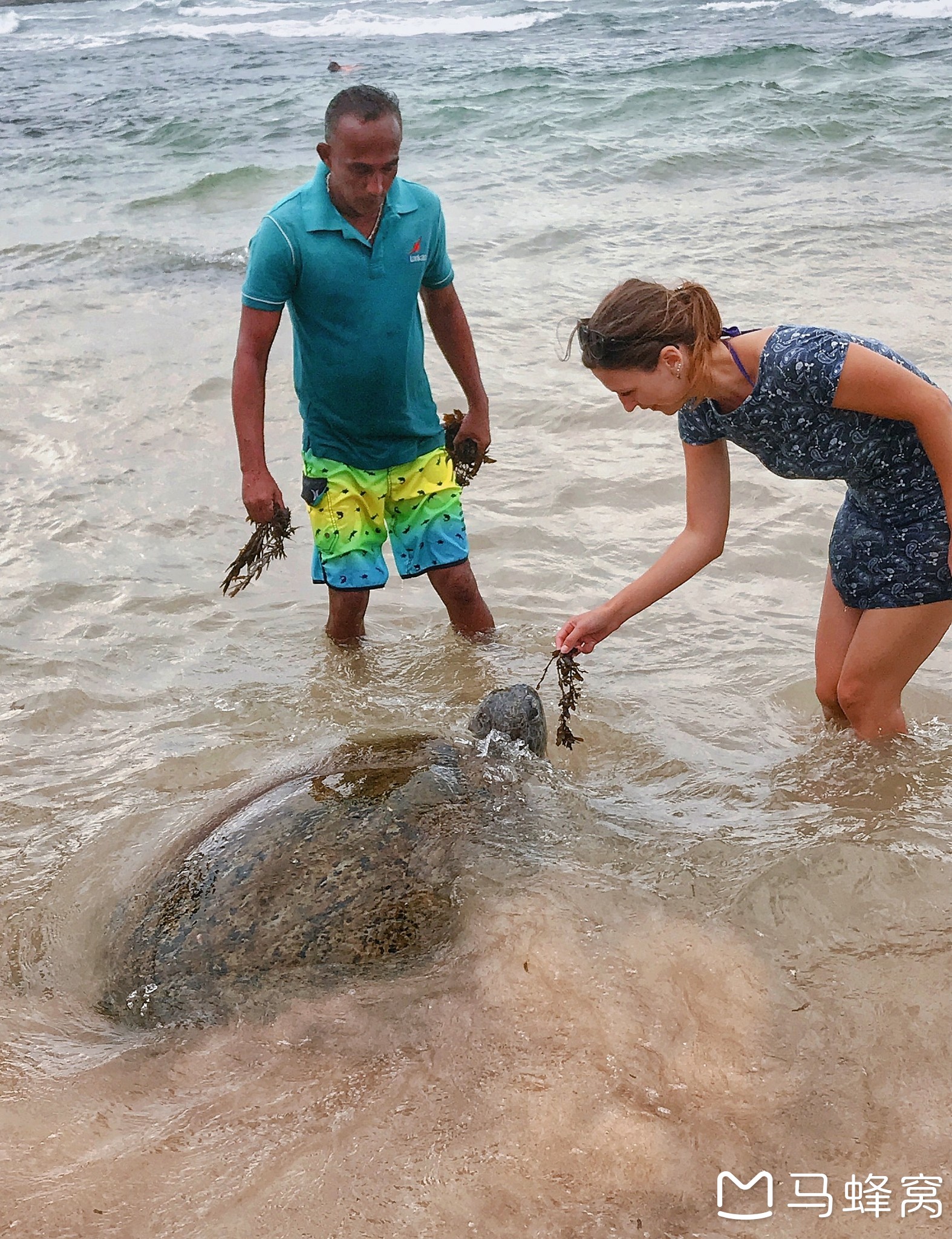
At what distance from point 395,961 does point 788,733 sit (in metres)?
1.76

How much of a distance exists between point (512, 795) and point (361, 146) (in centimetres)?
200

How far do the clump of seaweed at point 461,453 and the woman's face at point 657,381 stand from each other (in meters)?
1.51

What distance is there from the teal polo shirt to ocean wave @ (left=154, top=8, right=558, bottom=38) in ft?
73.2

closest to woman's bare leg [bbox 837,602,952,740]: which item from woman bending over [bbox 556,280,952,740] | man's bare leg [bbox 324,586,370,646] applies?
woman bending over [bbox 556,280,952,740]

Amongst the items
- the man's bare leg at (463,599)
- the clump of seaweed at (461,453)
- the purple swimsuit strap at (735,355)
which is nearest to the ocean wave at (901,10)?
the clump of seaweed at (461,453)

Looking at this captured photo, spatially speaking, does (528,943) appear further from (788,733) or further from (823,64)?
(823,64)

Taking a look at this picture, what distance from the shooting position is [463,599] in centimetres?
434

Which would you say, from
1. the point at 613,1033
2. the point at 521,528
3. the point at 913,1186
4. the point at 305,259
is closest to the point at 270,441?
the point at 521,528

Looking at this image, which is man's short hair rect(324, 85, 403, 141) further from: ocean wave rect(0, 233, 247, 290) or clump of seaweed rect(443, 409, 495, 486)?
ocean wave rect(0, 233, 247, 290)

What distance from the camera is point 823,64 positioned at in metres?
15.3

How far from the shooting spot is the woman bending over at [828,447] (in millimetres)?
2727

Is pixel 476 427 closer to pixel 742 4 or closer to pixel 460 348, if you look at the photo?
pixel 460 348

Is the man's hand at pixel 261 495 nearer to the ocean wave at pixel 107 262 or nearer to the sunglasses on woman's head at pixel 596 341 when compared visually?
the sunglasses on woman's head at pixel 596 341

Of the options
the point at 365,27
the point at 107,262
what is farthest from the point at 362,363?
the point at 365,27
